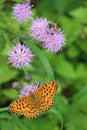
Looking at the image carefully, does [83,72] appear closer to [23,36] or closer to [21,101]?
[23,36]

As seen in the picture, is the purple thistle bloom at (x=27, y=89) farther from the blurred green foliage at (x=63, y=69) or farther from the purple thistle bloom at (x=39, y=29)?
the blurred green foliage at (x=63, y=69)

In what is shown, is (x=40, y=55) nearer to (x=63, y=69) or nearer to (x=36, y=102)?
(x=36, y=102)

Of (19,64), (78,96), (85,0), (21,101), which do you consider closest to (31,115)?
(21,101)

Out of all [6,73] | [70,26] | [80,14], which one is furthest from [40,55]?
[80,14]

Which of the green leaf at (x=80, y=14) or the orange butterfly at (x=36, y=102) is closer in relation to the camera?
the orange butterfly at (x=36, y=102)

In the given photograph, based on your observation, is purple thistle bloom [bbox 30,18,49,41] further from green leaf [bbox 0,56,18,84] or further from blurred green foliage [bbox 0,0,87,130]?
green leaf [bbox 0,56,18,84]

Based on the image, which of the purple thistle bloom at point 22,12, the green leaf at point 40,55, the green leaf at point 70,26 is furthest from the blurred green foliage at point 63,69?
the green leaf at point 40,55

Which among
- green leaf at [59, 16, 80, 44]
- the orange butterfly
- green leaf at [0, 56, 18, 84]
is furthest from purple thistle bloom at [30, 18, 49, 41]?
green leaf at [59, 16, 80, 44]
